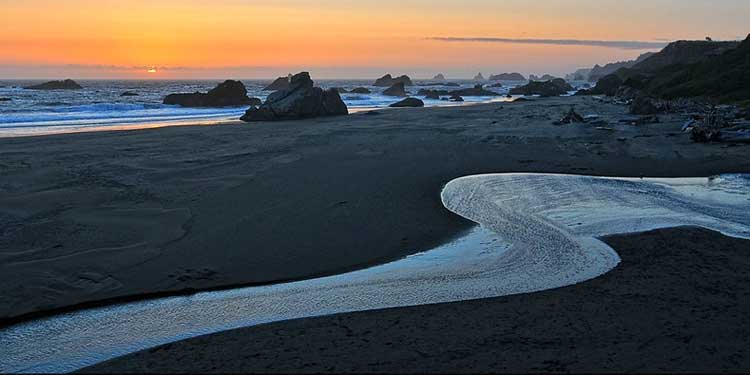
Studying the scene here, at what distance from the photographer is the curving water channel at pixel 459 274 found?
4.90 m

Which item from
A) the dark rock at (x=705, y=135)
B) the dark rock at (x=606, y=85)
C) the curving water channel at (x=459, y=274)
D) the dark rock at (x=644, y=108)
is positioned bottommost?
the curving water channel at (x=459, y=274)

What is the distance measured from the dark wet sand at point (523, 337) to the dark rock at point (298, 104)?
85.8ft

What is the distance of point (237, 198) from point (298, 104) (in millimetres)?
22286

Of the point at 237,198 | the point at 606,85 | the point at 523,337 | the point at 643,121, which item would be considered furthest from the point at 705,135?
the point at 606,85

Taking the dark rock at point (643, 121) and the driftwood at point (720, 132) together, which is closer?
the driftwood at point (720, 132)

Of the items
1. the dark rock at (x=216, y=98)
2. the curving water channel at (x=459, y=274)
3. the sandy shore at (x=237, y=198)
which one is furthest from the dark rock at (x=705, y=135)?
the dark rock at (x=216, y=98)

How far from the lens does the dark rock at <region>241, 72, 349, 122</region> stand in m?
30.6

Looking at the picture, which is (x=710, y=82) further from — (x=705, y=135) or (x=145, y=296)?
(x=145, y=296)

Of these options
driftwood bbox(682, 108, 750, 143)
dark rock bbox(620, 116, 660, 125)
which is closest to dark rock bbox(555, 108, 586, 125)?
dark rock bbox(620, 116, 660, 125)

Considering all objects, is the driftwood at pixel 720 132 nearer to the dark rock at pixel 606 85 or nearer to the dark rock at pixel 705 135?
the dark rock at pixel 705 135

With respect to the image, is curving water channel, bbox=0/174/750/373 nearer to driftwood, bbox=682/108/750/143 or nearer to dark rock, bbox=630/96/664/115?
driftwood, bbox=682/108/750/143

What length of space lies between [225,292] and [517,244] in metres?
4.05

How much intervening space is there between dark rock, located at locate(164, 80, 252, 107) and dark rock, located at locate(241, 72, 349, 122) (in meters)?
12.6

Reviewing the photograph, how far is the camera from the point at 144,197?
9844mm
